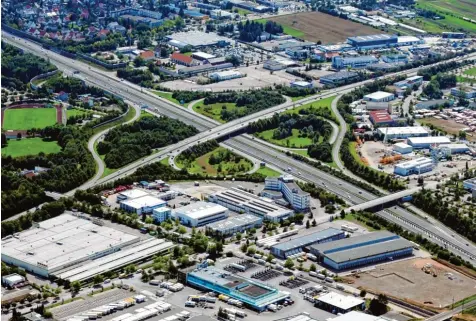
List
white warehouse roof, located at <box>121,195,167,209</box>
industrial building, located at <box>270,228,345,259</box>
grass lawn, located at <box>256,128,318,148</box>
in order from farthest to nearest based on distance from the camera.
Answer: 1. grass lawn, located at <box>256,128,318,148</box>
2. white warehouse roof, located at <box>121,195,167,209</box>
3. industrial building, located at <box>270,228,345,259</box>

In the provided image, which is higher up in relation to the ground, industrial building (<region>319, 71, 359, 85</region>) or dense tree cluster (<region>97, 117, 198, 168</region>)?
industrial building (<region>319, 71, 359, 85</region>)

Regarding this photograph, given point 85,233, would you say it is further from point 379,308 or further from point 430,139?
point 430,139

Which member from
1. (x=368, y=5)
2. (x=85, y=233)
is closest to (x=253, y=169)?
(x=85, y=233)

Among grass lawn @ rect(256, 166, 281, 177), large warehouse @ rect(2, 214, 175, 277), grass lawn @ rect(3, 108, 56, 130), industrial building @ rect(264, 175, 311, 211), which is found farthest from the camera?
grass lawn @ rect(3, 108, 56, 130)

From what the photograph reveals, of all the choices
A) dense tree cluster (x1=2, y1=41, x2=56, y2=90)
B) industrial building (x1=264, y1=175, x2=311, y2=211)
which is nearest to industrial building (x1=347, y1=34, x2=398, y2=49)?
dense tree cluster (x1=2, y1=41, x2=56, y2=90)

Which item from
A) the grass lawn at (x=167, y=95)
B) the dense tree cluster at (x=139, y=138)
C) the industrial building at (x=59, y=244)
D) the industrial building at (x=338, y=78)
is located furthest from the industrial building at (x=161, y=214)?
the industrial building at (x=338, y=78)

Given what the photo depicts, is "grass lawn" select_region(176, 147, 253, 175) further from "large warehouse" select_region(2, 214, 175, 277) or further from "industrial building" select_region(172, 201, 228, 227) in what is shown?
Result: "large warehouse" select_region(2, 214, 175, 277)
